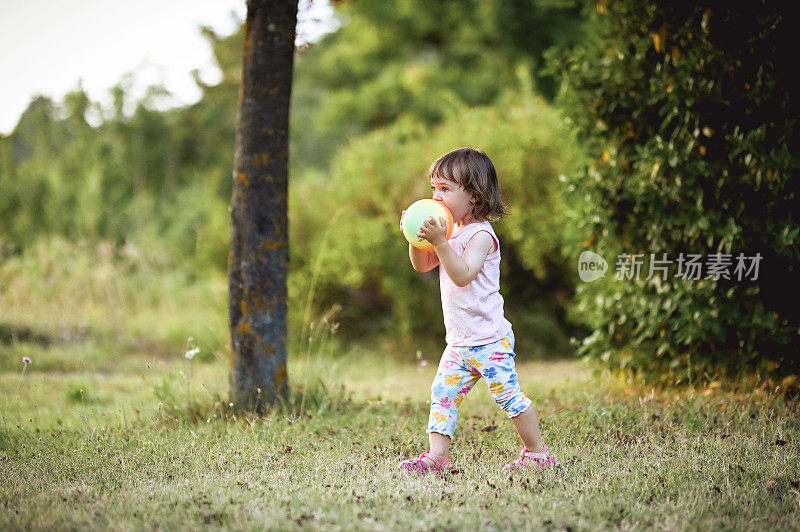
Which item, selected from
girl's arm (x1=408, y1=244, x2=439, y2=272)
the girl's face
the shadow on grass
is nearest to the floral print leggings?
girl's arm (x1=408, y1=244, x2=439, y2=272)

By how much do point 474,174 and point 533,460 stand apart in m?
1.56

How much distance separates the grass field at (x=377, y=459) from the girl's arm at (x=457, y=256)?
40.5 inches

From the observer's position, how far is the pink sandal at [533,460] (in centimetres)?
Result: 368

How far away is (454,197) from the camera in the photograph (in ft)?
12.5

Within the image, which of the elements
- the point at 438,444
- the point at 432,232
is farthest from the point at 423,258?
the point at 438,444

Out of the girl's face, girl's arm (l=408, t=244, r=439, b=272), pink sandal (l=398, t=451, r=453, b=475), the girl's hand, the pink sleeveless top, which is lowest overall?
pink sandal (l=398, t=451, r=453, b=475)

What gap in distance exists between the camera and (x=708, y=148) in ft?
17.1

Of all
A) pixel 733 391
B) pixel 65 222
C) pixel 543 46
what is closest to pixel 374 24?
pixel 543 46

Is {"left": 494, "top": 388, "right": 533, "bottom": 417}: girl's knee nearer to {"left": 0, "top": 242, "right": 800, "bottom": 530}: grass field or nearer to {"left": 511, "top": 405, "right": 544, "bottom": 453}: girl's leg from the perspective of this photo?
{"left": 511, "top": 405, "right": 544, "bottom": 453}: girl's leg

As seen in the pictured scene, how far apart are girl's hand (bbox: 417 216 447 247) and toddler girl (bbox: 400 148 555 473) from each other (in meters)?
0.16

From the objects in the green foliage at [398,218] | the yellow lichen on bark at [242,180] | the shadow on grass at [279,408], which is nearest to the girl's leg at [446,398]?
the shadow on grass at [279,408]

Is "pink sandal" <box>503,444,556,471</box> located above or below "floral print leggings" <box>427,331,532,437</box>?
below

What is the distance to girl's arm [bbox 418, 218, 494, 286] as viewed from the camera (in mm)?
3455

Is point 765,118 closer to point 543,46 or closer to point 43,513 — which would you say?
point 43,513
